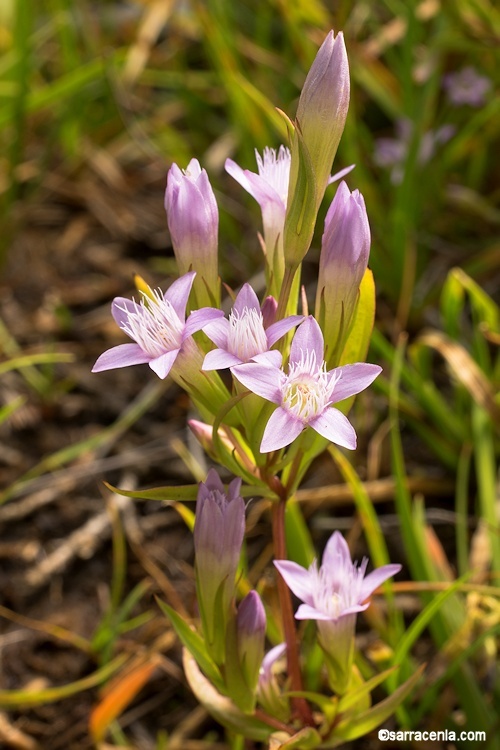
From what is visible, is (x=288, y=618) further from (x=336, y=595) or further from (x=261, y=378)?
(x=261, y=378)

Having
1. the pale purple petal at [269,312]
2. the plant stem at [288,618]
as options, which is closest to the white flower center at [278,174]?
the pale purple petal at [269,312]

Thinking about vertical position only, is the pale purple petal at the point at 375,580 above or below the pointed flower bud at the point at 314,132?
below

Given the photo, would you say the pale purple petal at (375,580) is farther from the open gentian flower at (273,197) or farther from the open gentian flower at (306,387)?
the open gentian flower at (273,197)

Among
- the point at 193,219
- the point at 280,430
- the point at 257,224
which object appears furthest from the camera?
the point at 257,224

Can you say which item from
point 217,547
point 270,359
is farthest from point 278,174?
point 217,547

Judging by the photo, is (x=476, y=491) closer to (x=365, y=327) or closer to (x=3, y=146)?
(x=365, y=327)

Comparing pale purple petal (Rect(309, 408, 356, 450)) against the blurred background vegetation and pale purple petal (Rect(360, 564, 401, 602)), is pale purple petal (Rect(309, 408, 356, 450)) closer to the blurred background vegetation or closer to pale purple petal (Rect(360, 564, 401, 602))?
pale purple petal (Rect(360, 564, 401, 602))

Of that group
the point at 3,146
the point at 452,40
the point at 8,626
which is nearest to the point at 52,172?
the point at 3,146
